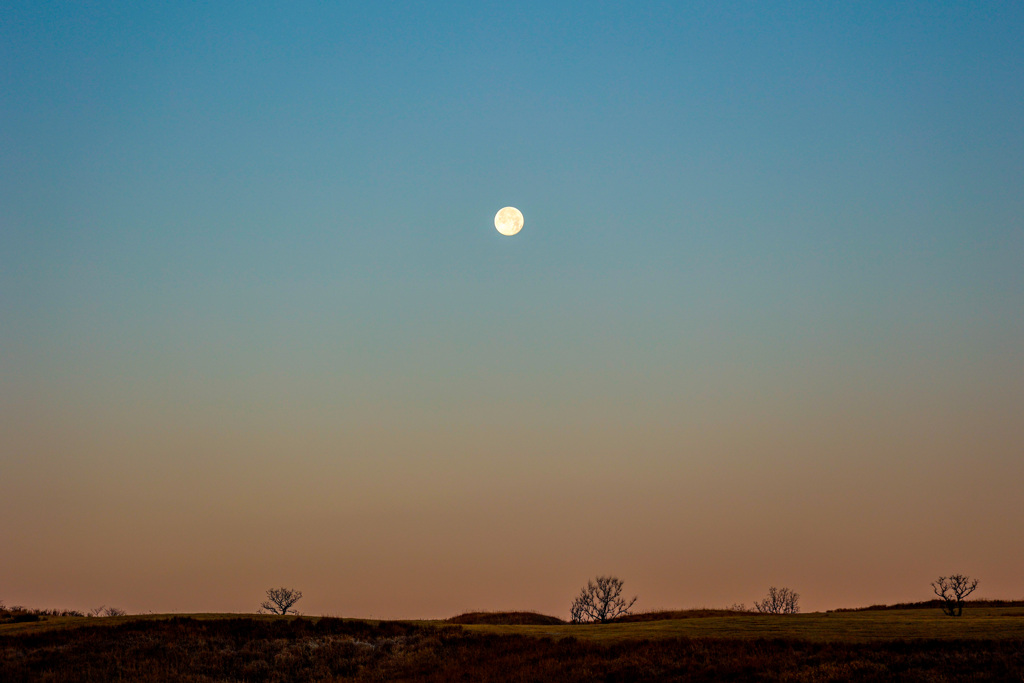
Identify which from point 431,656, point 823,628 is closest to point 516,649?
point 431,656

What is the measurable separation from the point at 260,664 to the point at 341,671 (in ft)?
11.8

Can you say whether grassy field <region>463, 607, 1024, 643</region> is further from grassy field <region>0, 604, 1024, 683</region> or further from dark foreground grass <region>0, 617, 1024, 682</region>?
dark foreground grass <region>0, 617, 1024, 682</region>

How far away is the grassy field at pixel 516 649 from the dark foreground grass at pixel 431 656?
6 centimetres

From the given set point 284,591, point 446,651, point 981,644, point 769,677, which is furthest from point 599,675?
point 284,591

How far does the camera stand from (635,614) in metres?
48.6

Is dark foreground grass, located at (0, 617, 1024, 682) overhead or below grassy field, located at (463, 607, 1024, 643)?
below

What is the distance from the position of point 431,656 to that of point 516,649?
148 inches

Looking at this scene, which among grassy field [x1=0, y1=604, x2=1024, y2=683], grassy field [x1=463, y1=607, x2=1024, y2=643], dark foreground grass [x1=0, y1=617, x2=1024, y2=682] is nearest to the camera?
dark foreground grass [x1=0, y1=617, x2=1024, y2=682]

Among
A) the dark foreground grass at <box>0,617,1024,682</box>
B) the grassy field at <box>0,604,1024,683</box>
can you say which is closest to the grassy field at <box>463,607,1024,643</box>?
the grassy field at <box>0,604,1024,683</box>

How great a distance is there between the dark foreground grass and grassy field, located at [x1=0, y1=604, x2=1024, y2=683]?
0.20 ft

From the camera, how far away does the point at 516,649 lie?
34.5m

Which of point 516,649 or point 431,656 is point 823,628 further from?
point 431,656

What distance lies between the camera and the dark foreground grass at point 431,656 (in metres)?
27.0

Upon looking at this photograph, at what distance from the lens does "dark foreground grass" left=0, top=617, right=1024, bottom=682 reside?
88.5 ft
